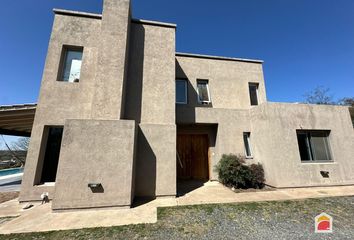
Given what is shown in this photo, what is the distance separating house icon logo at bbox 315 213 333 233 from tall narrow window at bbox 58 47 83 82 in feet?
34.0

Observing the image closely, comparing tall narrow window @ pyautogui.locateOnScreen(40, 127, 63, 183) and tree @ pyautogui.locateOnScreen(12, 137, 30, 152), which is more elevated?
tree @ pyautogui.locateOnScreen(12, 137, 30, 152)

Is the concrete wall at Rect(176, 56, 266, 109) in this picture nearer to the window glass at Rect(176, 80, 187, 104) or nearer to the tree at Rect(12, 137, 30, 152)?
the window glass at Rect(176, 80, 187, 104)

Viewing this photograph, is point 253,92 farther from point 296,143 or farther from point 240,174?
point 240,174

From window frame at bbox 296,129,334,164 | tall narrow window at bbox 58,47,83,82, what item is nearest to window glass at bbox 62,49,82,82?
tall narrow window at bbox 58,47,83,82

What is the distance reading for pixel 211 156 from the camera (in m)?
9.67

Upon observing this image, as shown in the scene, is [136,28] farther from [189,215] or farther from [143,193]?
[189,215]

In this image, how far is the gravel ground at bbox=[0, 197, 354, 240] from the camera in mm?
3666

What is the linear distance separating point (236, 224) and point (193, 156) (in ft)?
19.2

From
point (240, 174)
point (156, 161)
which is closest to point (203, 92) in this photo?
point (240, 174)

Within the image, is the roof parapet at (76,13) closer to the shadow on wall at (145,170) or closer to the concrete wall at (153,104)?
the concrete wall at (153,104)

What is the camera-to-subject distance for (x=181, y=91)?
10031 mm

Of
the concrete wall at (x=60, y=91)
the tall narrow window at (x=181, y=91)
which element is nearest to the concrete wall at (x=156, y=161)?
the concrete wall at (x=60, y=91)

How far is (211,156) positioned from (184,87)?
4928 millimetres

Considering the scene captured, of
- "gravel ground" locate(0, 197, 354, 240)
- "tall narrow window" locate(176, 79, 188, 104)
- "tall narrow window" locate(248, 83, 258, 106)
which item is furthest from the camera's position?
"tall narrow window" locate(248, 83, 258, 106)
